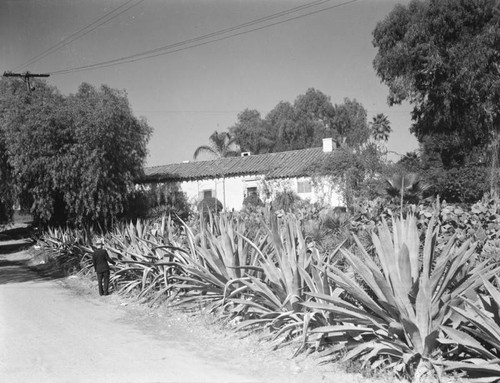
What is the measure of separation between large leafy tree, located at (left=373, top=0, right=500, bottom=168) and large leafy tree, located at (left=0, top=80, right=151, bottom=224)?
1339cm

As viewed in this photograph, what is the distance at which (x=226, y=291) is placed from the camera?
8.62m

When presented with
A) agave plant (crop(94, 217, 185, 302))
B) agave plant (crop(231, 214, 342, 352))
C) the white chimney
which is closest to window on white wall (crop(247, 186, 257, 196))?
the white chimney

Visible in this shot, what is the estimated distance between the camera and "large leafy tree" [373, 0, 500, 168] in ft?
81.4

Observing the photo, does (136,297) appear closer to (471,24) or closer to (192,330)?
(192,330)

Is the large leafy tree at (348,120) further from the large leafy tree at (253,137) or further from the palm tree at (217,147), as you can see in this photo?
the palm tree at (217,147)

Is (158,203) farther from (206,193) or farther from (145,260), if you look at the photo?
(145,260)

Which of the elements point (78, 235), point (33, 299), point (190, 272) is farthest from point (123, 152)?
point (190, 272)

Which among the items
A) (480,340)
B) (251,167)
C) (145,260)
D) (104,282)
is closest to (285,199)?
(251,167)

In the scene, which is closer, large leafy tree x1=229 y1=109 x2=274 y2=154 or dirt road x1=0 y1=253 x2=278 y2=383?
dirt road x1=0 y1=253 x2=278 y2=383

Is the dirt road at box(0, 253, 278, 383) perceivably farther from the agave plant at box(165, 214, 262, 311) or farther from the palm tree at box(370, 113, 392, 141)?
the palm tree at box(370, 113, 392, 141)

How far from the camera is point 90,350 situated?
23.7ft

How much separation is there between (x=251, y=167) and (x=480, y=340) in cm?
3332

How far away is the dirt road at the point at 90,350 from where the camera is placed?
6.05 metres

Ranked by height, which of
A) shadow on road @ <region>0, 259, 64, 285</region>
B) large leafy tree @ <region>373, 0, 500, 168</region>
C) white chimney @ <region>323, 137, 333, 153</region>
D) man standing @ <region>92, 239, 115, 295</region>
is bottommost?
shadow on road @ <region>0, 259, 64, 285</region>
